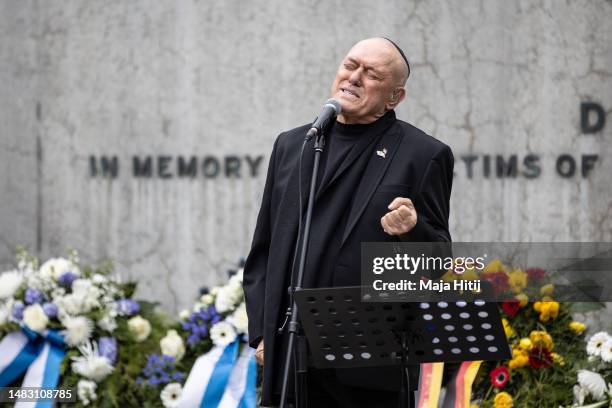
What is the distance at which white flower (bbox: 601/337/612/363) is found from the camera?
13.8 ft

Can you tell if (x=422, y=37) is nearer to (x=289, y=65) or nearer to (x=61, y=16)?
(x=289, y=65)

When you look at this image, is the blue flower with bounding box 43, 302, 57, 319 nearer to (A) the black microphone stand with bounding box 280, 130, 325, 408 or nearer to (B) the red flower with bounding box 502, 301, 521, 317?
(B) the red flower with bounding box 502, 301, 521, 317

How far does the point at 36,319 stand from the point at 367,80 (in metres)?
2.43

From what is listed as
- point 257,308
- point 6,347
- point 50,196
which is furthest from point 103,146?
point 257,308

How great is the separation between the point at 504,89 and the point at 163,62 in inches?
82.5

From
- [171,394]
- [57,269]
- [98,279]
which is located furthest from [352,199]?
[57,269]

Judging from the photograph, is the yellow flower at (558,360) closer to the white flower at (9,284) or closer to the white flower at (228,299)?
the white flower at (228,299)

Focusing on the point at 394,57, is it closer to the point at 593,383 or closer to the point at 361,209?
the point at 361,209

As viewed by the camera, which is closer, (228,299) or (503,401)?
(503,401)

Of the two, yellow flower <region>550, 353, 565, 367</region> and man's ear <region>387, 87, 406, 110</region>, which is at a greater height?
man's ear <region>387, 87, 406, 110</region>

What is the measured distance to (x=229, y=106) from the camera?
20.6 ft

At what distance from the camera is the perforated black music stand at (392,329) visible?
9.70ft

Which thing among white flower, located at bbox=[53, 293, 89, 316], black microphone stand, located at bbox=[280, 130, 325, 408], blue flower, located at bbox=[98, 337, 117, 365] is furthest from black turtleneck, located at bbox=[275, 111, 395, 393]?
white flower, located at bbox=[53, 293, 89, 316]

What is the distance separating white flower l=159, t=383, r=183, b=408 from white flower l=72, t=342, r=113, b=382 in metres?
0.30
